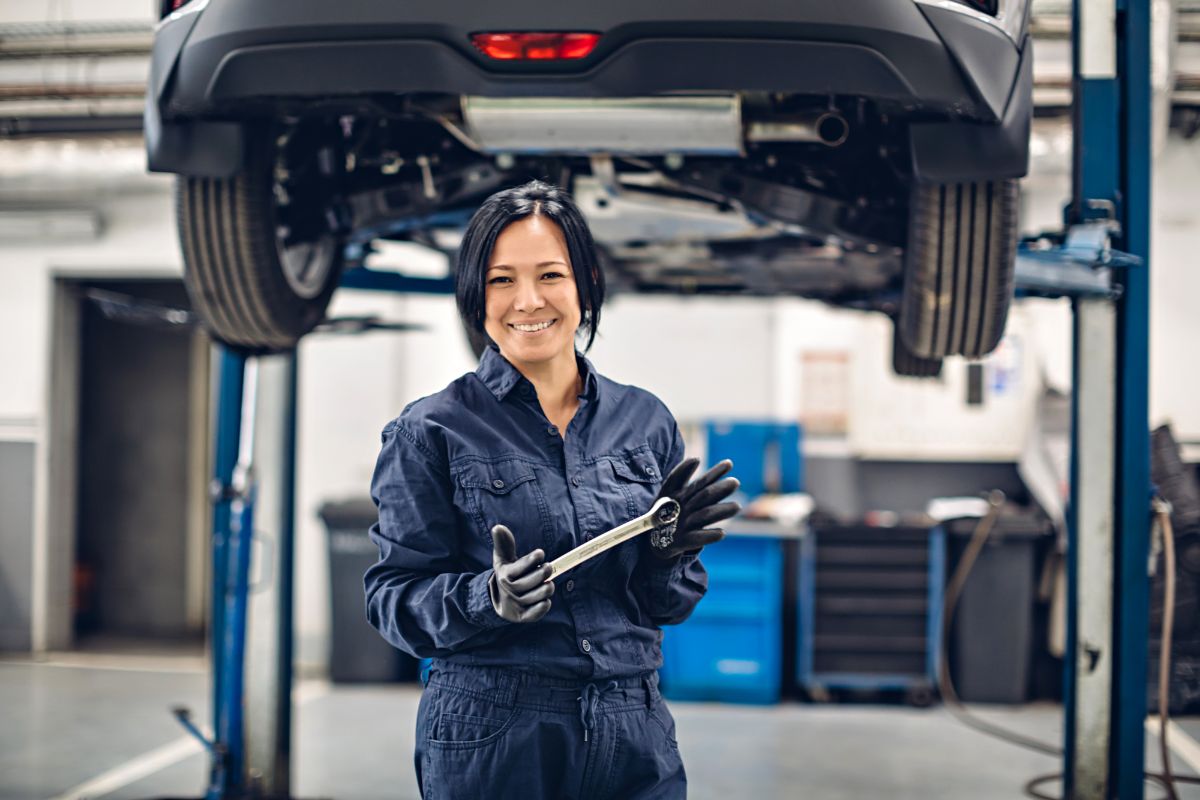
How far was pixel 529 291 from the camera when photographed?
141 centimetres

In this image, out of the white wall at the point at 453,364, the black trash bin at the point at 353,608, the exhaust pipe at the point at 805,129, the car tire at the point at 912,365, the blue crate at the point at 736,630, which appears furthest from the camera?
the white wall at the point at 453,364

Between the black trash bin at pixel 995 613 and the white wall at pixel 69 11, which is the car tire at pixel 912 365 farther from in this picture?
the white wall at pixel 69 11

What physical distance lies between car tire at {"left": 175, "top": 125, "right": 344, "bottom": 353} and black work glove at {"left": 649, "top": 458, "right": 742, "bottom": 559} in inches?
48.4

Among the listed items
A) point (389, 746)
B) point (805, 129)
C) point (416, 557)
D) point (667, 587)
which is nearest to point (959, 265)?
point (805, 129)

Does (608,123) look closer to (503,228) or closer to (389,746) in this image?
(503,228)

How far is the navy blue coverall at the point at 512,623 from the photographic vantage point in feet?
4.43

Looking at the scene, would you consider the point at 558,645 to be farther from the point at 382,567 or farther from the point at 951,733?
the point at 951,733

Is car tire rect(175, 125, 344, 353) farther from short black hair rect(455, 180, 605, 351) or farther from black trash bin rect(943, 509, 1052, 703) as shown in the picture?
black trash bin rect(943, 509, 1052, 703)

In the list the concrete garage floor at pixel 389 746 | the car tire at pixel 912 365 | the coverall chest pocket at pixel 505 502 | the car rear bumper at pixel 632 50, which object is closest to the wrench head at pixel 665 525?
the coverall chest pocket at pixel 505 502

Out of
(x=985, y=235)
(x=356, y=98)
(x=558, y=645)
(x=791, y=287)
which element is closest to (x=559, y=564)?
(x=558, y=645)

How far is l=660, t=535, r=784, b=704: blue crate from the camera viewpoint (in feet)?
17.7

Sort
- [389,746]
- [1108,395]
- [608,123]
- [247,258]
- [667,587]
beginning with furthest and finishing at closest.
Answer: [389,746], [1108,395], [247,258], [608,123], [667,587]

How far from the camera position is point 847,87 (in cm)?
174

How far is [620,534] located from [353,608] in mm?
4678
